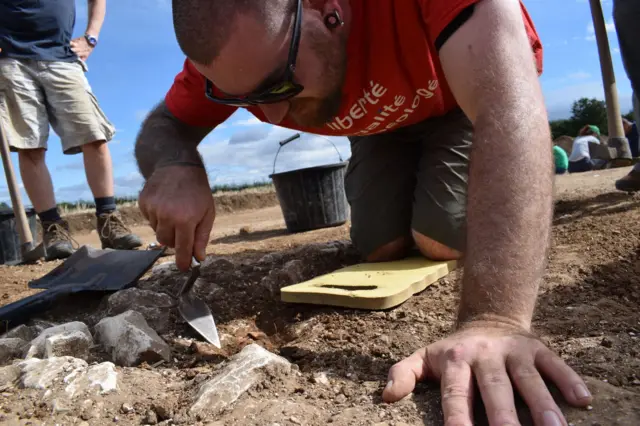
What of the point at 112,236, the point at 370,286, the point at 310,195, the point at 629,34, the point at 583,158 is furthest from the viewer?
the point at 583,158

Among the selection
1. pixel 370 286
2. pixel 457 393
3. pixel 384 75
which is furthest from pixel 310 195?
pixel 457 393

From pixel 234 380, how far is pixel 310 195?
331 cm

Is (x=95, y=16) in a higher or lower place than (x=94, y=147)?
higher

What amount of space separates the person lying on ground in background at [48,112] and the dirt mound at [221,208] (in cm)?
524

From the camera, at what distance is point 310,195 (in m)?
4.44

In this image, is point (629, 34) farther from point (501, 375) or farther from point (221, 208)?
point (221, 208)

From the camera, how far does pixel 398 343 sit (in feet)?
4.74

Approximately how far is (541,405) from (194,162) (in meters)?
1.45

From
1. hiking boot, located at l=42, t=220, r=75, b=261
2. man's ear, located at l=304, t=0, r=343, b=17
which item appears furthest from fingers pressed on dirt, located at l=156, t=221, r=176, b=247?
hiking boot, located at l=42, t=220, r=75, b=261

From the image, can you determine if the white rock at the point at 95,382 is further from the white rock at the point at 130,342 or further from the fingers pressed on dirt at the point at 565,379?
the fingers pressed on dirt at the point at 565,379

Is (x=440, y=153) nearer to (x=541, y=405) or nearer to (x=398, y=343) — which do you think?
(x=398, y=343)

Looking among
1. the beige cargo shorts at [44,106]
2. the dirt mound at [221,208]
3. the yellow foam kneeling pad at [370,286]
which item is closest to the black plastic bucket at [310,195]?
the beige cargo shorts at [44,106]

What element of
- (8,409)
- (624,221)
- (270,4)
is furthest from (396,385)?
(624,221)

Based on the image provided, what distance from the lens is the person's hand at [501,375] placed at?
0.85m
